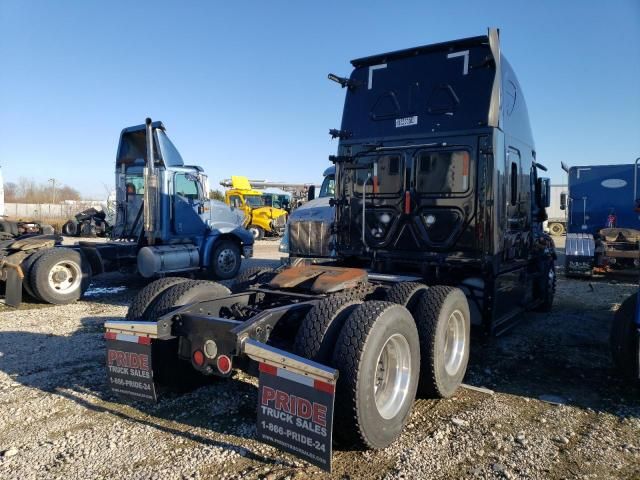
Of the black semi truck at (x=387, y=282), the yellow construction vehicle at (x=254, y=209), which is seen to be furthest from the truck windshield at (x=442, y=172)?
the yellow construction vehicle at (x=254, y=209)

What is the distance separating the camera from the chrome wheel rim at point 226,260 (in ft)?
38.9

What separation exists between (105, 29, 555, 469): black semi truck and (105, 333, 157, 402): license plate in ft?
0.04

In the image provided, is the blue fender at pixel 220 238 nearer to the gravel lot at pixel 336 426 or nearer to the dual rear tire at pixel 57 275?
the dual rear tire at pixel 57 275

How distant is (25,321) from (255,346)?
5.97 metres

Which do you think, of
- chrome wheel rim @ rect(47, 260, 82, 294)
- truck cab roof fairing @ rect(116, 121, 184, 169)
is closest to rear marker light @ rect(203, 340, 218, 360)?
chrome wheel rim @ rect(47, 260, 82, 294)

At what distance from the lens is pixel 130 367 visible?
12.1 ft

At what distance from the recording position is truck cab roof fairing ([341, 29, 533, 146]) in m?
5.56

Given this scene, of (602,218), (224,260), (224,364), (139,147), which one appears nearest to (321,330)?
(224,364)

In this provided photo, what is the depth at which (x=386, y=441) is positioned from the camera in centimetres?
329

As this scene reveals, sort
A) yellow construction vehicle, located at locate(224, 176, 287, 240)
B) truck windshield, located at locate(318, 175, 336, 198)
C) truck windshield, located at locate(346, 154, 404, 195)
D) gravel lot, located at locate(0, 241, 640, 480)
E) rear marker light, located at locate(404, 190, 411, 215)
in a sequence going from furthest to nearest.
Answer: yellow construction vehicle, located at locate(224, 176, 287, 240) < truck windshield, located at locate(318, 175, 336, 198) < truck windshield, located at locate(346, 154, 404, 195) < rear marker light, located at locate(404, 190, 411, 215) < gravel lot, located at locate(0, 241, 640, 480)

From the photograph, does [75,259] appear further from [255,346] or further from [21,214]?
[21,214]

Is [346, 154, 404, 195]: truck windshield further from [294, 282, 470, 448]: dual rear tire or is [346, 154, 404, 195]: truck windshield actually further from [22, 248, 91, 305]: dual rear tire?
[22, 248, 91, 305]: dual rear tire

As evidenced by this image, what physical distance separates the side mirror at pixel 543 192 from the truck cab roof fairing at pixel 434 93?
1.25 metres

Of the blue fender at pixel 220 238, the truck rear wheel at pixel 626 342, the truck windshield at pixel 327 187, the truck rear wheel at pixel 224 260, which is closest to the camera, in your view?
the truck rear wheel at pixel 626 342
